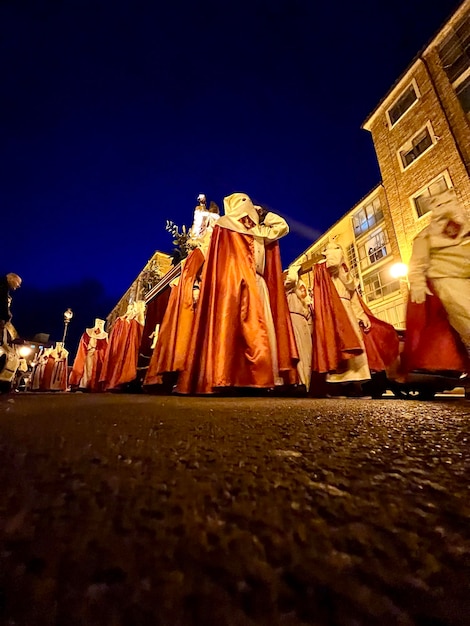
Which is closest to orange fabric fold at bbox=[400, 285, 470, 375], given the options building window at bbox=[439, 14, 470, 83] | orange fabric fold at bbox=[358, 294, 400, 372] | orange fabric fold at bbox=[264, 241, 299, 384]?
orange fabric fold at bbox=[358, 294, 400, 372]

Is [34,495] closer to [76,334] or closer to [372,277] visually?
[372,277]

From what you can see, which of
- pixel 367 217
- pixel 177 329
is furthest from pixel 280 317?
pixel 367 217

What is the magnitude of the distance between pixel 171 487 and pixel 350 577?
0.52 ft

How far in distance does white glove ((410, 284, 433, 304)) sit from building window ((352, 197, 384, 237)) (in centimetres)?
1333

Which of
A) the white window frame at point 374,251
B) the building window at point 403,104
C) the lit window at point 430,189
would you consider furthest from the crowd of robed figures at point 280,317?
the white window frame at point 374,251

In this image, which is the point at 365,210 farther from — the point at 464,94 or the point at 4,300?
the point at 4,300

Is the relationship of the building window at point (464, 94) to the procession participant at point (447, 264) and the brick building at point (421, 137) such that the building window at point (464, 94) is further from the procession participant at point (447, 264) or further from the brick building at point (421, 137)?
the procession participant at point (447, 264)

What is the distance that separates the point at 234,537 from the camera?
0.19m

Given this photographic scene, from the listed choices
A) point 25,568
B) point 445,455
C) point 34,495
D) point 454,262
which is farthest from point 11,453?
point 454,262

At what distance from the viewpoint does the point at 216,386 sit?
1.84 m

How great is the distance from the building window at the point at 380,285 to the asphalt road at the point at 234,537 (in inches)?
558

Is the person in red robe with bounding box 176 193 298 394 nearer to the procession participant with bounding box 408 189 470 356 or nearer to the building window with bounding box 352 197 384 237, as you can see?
the procession participant with bounding box 408 189 470 356

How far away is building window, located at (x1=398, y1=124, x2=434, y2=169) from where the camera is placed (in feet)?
33.4

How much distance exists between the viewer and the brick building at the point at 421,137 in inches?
364
